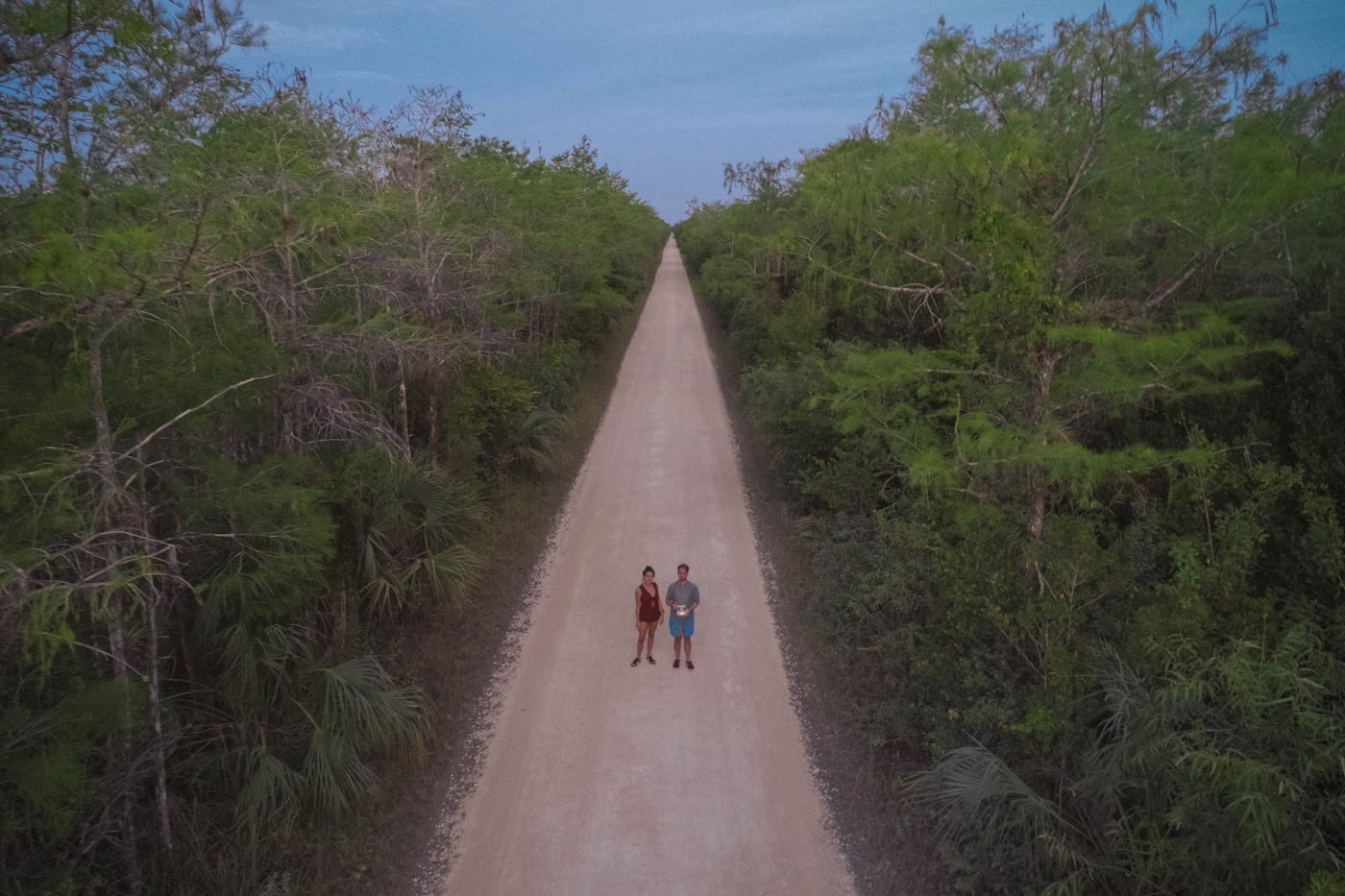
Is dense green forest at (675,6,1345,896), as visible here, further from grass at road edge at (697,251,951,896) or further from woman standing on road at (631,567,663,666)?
woman standing on road at (631,567,663,666)

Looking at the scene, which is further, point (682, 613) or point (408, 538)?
point (408, 538)

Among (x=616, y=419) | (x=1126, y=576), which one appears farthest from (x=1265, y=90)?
(x=616, y=419)

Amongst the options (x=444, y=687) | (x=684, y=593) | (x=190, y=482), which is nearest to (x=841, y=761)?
(x=684, y=593)

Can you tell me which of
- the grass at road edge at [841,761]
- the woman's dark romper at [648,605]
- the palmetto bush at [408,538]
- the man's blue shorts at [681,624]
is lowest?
the grass at road edge at [841,761]

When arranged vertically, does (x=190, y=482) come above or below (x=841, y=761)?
above

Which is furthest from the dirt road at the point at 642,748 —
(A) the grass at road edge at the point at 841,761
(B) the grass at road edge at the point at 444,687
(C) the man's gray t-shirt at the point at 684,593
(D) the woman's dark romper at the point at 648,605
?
(C) the man's gray t-shirt at the point at 684,593

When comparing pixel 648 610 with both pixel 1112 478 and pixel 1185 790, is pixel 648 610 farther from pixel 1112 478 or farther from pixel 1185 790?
pixel 1185 790

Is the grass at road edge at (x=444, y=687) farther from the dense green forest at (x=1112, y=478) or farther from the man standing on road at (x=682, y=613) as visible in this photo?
the dense green forest at (x=1112, y=478)
